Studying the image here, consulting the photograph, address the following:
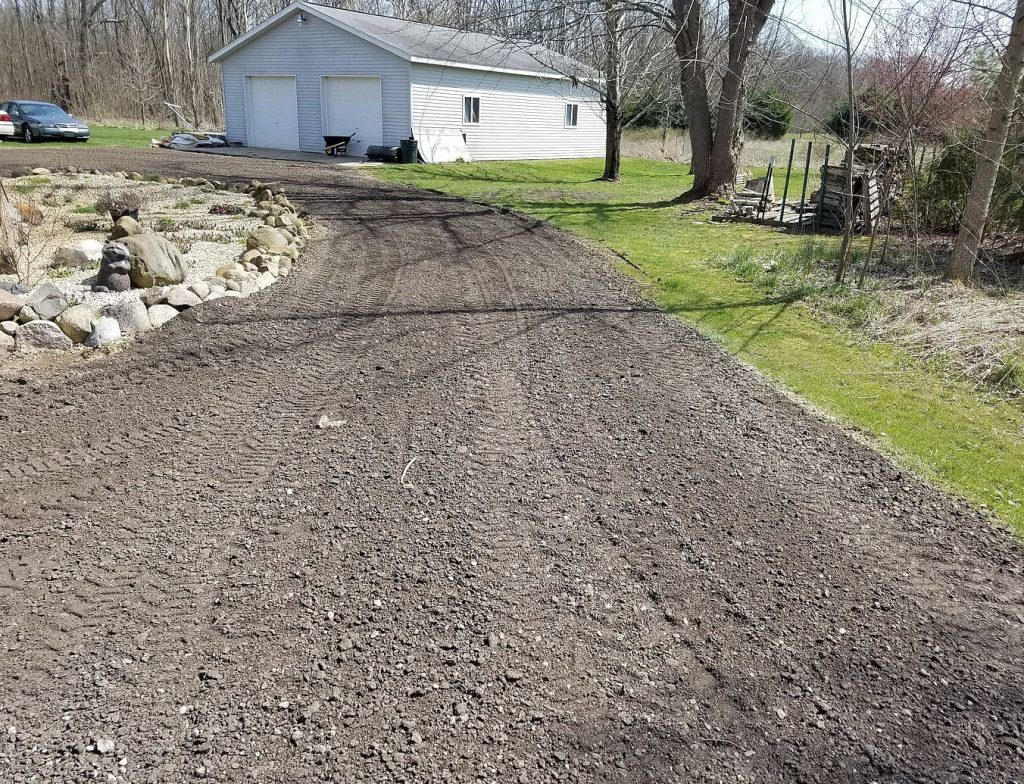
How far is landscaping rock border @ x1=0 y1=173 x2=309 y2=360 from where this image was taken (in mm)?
5500

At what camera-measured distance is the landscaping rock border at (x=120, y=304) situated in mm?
5500

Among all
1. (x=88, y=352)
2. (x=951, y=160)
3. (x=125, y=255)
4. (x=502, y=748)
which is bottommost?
(x=502, y=748)

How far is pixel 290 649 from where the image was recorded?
8.78 feet

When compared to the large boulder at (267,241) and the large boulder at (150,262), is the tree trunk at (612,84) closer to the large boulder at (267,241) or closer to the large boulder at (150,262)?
the large boulder at (267,241)

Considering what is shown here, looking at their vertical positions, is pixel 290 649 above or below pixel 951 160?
below

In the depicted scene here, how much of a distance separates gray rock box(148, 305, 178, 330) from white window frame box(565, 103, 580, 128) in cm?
2558

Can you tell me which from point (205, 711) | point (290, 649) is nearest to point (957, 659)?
point (290, 649)

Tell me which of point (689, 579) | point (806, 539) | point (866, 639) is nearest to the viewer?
point (866, 639)

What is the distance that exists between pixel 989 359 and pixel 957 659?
3.82m

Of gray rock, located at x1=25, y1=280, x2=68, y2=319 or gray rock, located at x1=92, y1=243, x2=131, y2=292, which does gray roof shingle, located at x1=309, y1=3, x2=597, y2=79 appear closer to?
gray rock, located at x1=92, y1=243, x2=131, y2=292

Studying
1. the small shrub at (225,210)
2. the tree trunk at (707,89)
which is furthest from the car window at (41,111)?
the tree trunk at (707,89)

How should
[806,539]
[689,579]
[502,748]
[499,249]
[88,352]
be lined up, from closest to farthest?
[502,748] → [689,579] → [806,539] → [88,352] → [499,249]

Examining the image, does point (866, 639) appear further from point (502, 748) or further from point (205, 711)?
point (205, 711)

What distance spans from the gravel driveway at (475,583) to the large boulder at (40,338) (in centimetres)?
48
